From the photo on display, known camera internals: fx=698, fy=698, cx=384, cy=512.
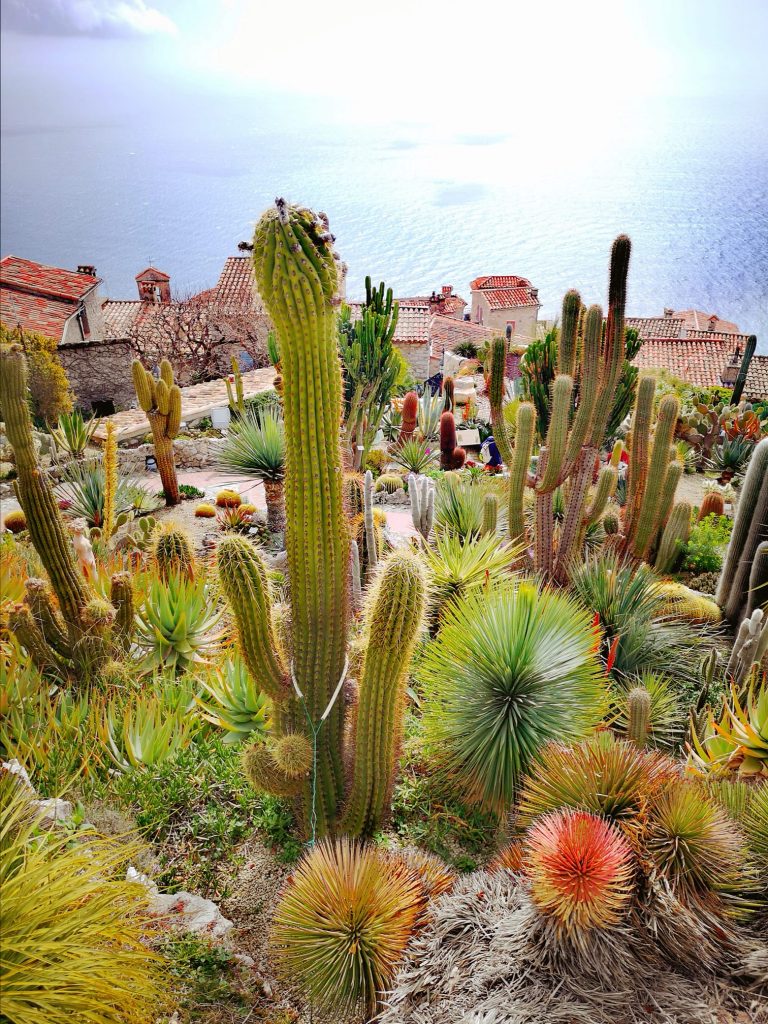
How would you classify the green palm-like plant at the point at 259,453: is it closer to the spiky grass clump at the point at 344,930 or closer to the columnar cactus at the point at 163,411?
the columnar cactus at the point at 163,411

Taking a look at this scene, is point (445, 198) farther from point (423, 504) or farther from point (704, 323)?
point (423, 504)

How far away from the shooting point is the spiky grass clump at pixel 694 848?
8.18 ft

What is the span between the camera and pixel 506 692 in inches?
165

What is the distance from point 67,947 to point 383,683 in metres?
1.71

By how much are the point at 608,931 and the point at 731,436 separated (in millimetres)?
12074

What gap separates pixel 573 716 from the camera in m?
4.14

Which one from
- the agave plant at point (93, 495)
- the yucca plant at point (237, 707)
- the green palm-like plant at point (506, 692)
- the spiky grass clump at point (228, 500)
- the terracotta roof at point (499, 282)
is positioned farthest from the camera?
the terracotta roof at point (499, 282)

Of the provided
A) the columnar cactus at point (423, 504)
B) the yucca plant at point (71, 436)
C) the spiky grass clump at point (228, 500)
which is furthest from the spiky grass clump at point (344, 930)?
the yucca plant at point (71, 436)

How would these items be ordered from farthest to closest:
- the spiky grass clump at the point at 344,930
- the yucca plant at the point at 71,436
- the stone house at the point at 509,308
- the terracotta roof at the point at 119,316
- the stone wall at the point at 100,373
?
the stone house at the point at 509,308 → the terracotta roof at the point at 119,316 → the stone wall at the point at 100,373 → the yucca plant at the point at 71,436 → the spiky grass clump at the point at 344,930

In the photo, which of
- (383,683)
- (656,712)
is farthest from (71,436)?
(656,712)

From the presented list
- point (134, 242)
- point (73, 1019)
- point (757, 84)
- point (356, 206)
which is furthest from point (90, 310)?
point (757, 84)

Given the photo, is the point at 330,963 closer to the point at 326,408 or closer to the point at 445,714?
the point at 445,714

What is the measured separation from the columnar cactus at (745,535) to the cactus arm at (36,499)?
563 centimetres

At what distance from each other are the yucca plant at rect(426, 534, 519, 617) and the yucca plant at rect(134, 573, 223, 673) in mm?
1765
